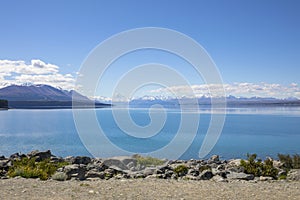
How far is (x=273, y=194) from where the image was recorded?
8.24 metres

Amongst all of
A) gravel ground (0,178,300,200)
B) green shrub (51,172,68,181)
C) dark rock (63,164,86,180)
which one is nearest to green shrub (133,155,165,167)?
dark rock (63,164,86,180)

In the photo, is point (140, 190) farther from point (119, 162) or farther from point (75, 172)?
point (119, 162)

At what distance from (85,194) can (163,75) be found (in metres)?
8.16

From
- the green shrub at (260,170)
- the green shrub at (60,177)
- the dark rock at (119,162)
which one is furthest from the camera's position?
the dark rock at (119,162)

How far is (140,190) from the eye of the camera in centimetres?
858

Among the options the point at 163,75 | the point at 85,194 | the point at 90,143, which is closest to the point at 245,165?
the point at 163,75

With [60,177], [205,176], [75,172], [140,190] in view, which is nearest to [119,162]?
[75,172]

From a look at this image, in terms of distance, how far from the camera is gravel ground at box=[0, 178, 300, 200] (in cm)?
782

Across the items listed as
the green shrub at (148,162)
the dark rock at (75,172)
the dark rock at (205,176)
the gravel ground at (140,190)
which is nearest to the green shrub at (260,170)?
the dark rock at (205,176)

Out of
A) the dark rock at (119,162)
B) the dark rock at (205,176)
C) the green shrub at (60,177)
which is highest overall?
the green shrub at (60,177)

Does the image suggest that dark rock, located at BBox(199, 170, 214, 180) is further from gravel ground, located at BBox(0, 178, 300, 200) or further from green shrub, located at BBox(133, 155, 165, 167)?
green shrub, located at BBox(133, 155, 165, 167)

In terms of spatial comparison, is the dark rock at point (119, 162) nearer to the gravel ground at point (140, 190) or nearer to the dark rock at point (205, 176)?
the dark rock at point (205, 176)

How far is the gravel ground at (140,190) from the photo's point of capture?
782cm

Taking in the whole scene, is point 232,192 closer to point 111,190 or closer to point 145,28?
point 111,190
